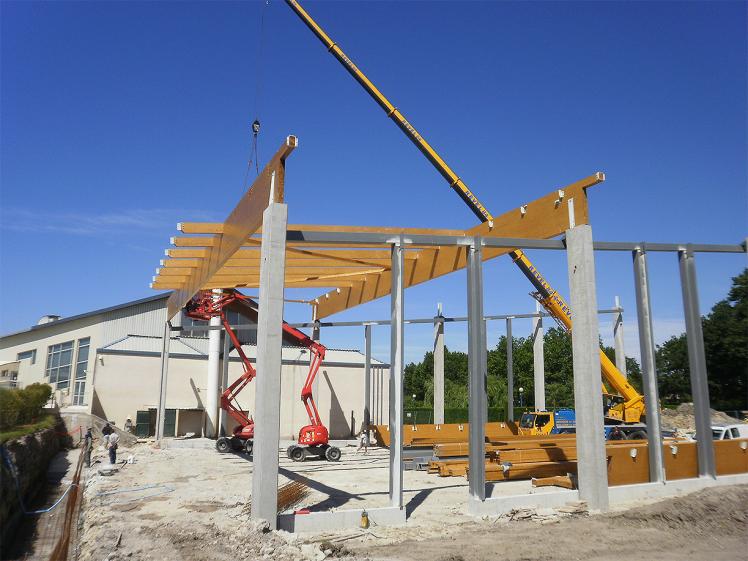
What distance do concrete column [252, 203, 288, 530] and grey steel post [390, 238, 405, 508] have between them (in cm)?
211

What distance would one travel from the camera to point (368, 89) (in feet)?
85.9

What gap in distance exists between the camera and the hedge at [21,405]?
1431 centimetres

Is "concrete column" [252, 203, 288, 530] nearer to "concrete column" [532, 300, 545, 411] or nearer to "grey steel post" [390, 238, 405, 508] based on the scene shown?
"grey steel post" [390, 238, 405, 508]

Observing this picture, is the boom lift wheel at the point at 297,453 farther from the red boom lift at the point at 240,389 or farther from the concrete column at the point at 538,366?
the concrete column at the point at 538,366

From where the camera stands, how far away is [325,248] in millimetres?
13953

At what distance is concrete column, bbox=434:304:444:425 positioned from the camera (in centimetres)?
2397

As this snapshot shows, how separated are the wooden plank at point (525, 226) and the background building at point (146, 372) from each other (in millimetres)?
12702

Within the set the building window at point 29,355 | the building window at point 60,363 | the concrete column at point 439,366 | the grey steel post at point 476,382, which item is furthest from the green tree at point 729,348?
the building window at point 29,355

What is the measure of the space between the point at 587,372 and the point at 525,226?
11.2 ft

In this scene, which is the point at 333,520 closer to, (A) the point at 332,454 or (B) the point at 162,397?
(A) the point at 332,454

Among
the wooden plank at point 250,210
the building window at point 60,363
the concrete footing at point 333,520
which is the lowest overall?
the concrete footing at point 333,520

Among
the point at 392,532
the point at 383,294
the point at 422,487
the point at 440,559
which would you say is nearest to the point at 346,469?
the point at 422,487

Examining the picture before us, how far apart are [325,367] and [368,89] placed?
13.6 meters

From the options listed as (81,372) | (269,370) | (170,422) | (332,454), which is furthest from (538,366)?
(81,372)
